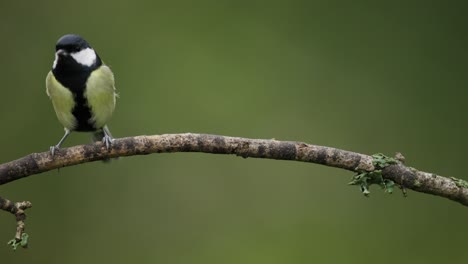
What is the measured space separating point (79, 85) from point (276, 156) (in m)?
0.81

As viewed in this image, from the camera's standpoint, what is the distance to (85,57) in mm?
2465

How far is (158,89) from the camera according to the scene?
426 centimetres

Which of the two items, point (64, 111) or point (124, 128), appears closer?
point (64, 111)

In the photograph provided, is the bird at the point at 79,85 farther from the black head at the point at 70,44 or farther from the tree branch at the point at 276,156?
the tree branch at the point at 276,156

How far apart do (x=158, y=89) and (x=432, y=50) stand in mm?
1748

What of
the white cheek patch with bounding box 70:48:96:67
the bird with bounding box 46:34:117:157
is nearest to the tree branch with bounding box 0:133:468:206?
the bird with bounding box 46:34:117:157

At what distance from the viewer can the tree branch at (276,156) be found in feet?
6.69

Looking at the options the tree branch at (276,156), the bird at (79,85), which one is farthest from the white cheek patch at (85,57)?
the tree branch at (276,156)

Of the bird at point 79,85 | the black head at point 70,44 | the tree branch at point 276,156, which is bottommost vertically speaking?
the tree branch at point 276,156

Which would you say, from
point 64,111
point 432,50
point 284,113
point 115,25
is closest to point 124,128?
point 115,25

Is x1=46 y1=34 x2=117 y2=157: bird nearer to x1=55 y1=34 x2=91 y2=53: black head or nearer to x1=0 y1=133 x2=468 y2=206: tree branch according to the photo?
x1=55 y1=34 x2=91 y2=53: black head

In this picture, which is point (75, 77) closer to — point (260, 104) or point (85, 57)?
point (85, 57)

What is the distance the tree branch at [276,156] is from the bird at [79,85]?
0.33 metres

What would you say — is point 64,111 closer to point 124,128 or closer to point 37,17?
point 124,128
